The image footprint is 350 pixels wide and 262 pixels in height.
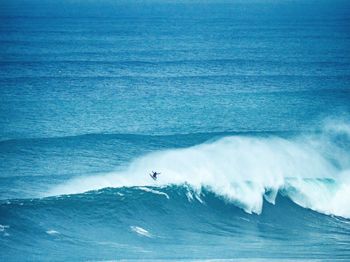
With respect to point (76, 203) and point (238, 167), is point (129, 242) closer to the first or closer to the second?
point (76, 203)

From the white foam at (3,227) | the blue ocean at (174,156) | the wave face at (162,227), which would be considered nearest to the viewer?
the wave face at (162,227)

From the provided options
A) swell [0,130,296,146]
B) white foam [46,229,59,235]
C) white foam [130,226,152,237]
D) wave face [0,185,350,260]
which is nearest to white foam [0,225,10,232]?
wave face [0,185,350,260]

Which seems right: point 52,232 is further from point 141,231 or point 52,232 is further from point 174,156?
point 174,156

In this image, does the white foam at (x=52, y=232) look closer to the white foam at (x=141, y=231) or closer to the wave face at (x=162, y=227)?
the wave face at (x=162, y=227)

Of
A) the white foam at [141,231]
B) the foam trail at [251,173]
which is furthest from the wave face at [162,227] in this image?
the foam trail at [251,173]

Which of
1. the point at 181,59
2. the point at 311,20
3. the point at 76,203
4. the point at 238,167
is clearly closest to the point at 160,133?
the point at 238,167

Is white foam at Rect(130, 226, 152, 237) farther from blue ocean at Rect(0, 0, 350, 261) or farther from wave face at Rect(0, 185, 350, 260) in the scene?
blue ocean at Rect(0, 0, 350, 261)

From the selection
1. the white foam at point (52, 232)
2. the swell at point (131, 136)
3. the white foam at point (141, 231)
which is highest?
the swell at point (131, 136)
